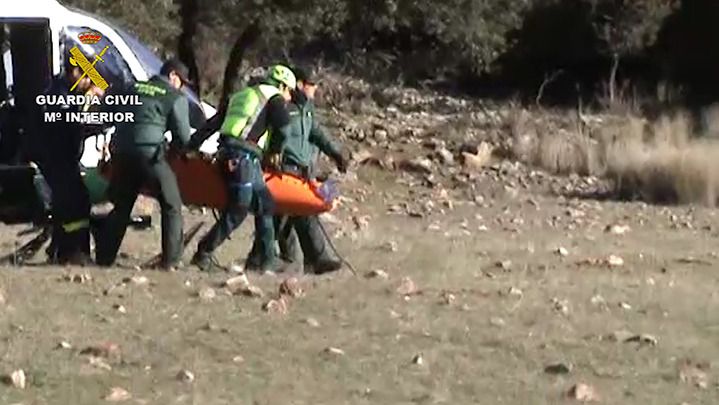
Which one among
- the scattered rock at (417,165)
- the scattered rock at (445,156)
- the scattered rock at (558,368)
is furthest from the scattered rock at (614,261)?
the scattered rock at (445,156)

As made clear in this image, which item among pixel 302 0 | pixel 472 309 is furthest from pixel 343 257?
pixel 302 0

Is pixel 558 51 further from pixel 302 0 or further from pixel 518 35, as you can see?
pixel 302 0

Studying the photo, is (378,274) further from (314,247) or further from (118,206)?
(118,206)

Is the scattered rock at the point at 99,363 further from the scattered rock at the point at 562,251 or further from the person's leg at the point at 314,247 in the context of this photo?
the scattered rock at the point at 562,251

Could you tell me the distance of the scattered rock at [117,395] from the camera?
25.0ft

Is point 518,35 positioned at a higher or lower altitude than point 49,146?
lower

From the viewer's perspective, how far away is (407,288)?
10977 millimetres

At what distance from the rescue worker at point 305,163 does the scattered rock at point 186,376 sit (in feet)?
12.7

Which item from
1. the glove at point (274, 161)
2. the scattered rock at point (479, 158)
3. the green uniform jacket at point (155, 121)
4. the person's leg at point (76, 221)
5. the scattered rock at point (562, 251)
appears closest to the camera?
the green uniform jacket at point (155, 121)

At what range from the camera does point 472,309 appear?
33.7 feet

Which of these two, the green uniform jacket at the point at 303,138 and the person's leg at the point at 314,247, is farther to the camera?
the person's leg at the point at 314,247

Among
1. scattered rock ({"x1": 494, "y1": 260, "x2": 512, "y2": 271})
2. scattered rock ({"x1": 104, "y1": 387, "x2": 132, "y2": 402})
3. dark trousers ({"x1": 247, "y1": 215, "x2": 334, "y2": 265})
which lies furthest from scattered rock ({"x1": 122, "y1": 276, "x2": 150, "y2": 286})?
scattered rock ({"x1": 104, "y1": 387, "x2": 132, "y2": 402})

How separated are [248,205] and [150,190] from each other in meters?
0.70

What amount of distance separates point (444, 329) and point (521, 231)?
26.1 ft
